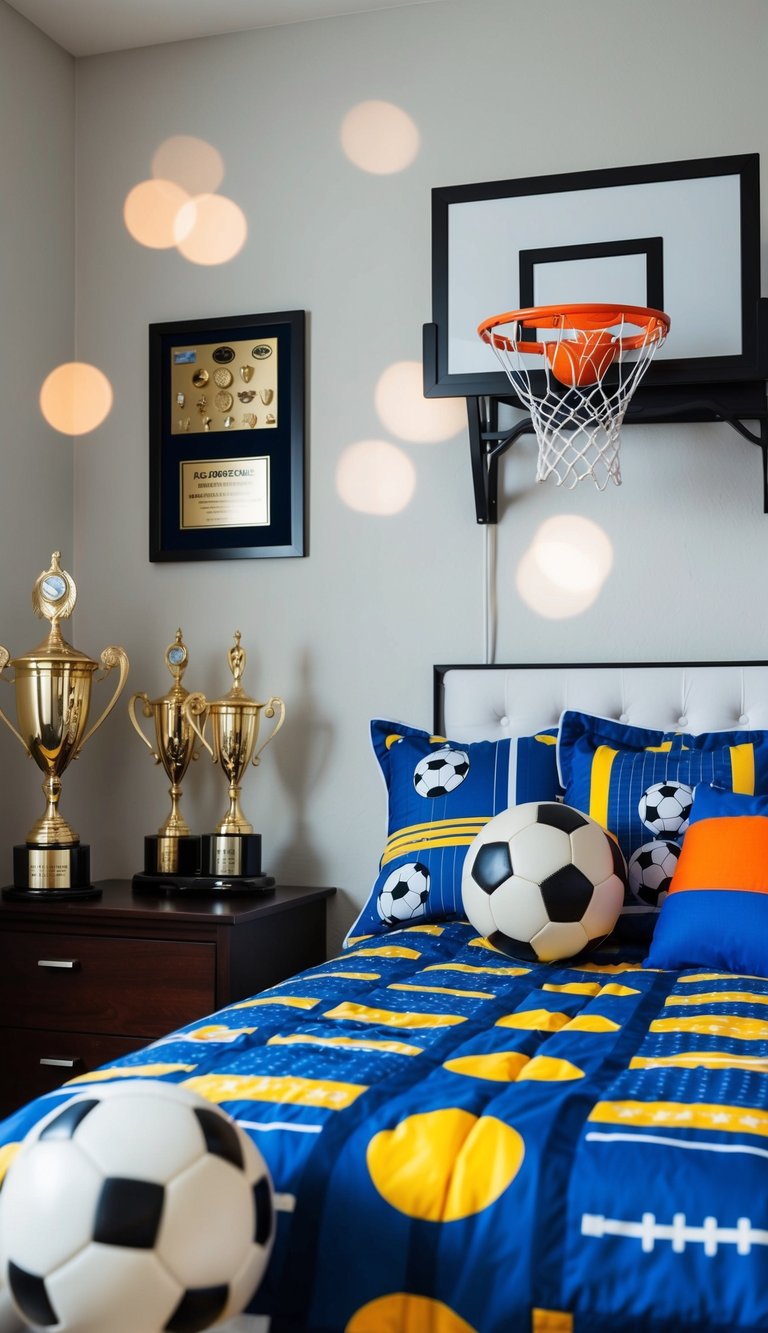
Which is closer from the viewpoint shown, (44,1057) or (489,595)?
(44,1057)

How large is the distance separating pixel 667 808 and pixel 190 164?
87.0 inches

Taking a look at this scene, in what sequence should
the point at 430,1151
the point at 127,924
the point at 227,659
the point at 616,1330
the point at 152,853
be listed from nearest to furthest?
the point at 616,1330 < the point at 430,1151 < the point at 127,924 < the point at 152,853 < the point at 227,659

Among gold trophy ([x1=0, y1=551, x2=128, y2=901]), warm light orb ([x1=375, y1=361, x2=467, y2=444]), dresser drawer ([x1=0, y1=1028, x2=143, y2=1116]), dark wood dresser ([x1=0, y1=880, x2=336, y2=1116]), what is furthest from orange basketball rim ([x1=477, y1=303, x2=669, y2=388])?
dresser drawer ([x1=0, y1=1028, x2=143, y2=1116])

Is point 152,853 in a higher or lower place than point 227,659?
lower

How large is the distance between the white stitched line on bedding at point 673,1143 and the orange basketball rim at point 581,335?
1757 millimetres

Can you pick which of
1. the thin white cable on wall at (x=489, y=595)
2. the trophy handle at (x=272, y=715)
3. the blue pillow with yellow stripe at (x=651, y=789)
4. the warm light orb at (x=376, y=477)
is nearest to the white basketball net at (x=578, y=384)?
the thin white cable on wall at (x=489, y=595)

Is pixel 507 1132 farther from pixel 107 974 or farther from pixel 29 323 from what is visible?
pixel 29 323

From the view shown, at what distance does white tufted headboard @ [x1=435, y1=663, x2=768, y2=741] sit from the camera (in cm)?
276

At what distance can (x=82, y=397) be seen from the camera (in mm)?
3424

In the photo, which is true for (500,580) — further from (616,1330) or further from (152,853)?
(616,1330)

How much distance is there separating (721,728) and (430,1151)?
5.70 feet

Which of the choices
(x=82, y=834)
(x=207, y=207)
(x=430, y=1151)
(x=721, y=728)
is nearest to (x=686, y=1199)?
(x=430, y=1151)

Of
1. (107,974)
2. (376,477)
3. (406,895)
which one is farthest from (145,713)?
(406,895)

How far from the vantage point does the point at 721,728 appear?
276 centimetres
